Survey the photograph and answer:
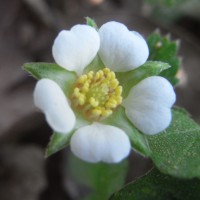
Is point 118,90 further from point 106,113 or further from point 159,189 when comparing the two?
point 159,189

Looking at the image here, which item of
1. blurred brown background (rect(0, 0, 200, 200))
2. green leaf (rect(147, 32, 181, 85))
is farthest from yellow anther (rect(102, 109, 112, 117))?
blurred brown background (rect(0, 0, 200, 200))

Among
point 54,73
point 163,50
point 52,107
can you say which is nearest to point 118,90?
point 54,73

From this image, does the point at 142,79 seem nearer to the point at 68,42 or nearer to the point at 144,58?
the point at 144,58

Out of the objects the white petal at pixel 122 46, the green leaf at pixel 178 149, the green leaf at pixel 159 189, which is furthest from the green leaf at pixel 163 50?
the green leaf at pixel 159 189

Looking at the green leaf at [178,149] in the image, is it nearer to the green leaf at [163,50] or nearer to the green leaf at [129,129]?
the green leaf at [129,129]

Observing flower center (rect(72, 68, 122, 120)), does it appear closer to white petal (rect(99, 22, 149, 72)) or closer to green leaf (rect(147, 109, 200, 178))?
white petal (rect(99, 22, 149, 72))
